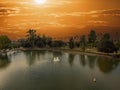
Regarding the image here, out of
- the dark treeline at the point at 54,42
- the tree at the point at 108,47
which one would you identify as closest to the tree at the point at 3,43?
the dark treeline at the point at 54,42

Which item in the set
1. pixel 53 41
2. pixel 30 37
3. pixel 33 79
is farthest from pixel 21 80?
pixel 30 37

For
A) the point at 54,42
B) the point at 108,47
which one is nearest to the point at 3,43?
the point at 54,42

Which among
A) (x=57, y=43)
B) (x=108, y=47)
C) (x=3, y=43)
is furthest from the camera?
(x=57, y=43)

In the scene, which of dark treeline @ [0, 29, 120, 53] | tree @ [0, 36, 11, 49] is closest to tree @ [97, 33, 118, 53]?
dark treeline @ [0, 29, 120, 53]

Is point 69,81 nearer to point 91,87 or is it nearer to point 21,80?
point 91,87

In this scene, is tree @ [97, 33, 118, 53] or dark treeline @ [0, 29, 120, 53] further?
dark treeline @ [0, 29, 120, 53]

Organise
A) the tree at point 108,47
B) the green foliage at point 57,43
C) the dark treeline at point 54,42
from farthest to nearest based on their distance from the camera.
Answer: the green foliage at point 57,43, the dark treeline at point 54,42, the tree at point 108,47

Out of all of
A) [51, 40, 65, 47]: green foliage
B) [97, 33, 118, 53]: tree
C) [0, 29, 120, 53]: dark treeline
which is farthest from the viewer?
[51, 40, 65, 47]: green foliage

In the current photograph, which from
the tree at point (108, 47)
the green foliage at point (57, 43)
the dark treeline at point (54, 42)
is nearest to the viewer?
the tree at point (108, 47)

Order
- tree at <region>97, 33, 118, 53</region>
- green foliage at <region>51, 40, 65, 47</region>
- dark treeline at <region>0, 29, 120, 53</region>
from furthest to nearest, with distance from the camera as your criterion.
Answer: green foliage at <region>51, 40, 65, 47</region>
dark treeline at <region>0, 29, 120, 53</region>
tree at <region>97, 33, 118, 53</region>

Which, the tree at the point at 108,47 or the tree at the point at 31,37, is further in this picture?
the tree at the point at 31,37

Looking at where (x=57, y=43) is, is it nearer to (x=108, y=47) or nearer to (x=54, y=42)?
(x=54, y=42)

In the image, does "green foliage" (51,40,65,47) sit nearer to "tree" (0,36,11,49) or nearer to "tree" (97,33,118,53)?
"tree" (0,36,11,49)

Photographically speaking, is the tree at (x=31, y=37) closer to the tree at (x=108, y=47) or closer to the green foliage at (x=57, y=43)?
the green foliage at (x=57, y=43)
